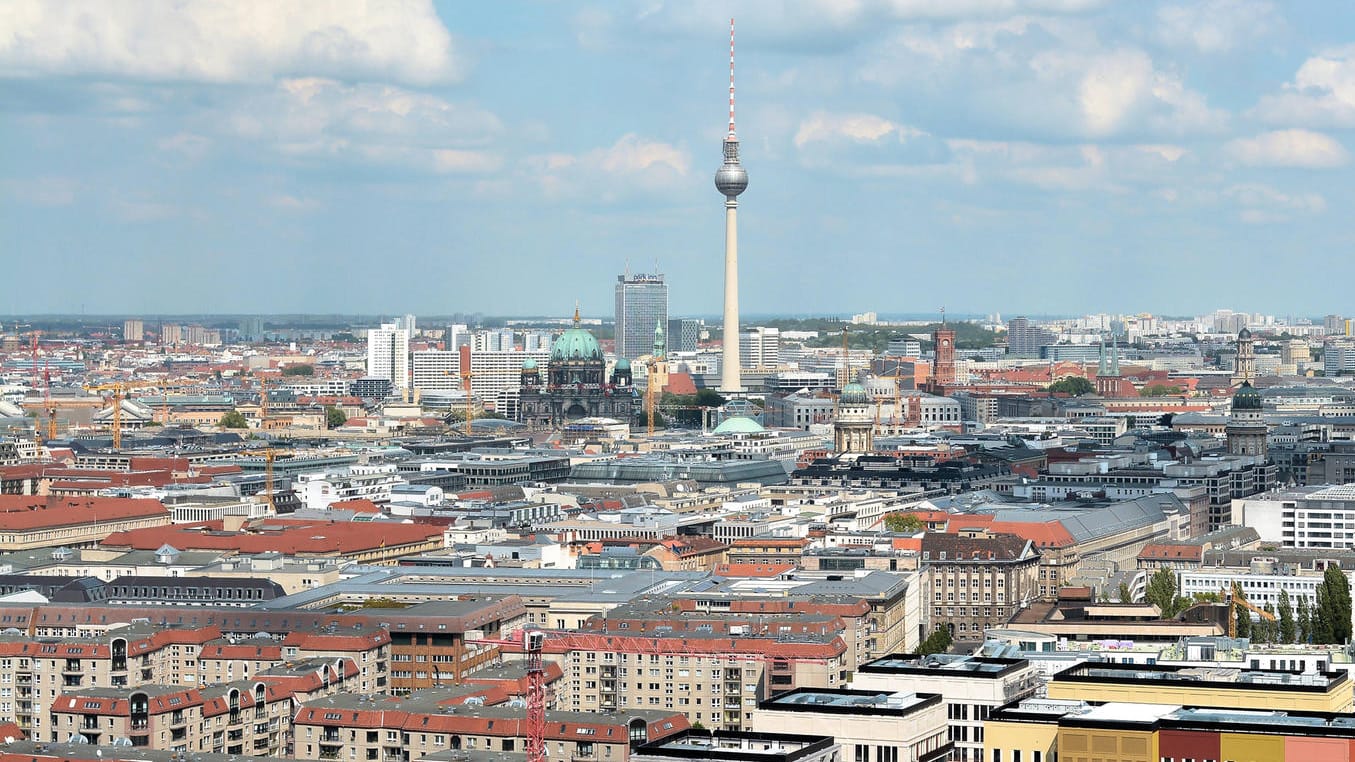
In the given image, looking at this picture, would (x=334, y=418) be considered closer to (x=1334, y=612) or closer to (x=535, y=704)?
(x=1334, y=612)

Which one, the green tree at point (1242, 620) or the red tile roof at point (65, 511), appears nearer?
the green tree at point (1242, 620)

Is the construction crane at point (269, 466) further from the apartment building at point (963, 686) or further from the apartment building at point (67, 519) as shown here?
the apartment building at point (963, 686)

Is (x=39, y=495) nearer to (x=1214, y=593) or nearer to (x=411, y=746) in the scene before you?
(x=1214, y=593)

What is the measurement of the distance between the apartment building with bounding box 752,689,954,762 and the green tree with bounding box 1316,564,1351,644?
2704 centimetres

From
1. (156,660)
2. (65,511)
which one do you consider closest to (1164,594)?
(156,660)

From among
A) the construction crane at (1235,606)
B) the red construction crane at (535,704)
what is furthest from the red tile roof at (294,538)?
the red construction crane at (535,704)

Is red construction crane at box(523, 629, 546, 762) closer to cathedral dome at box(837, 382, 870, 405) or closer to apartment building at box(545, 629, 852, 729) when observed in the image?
apartment building at box(545, 629, 852, 729)

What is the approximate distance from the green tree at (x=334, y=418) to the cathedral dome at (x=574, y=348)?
1724 centimetres

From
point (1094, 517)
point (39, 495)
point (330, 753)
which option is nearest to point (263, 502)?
point (39, 495)

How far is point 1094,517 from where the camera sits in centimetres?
10100

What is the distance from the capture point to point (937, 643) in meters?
73.6

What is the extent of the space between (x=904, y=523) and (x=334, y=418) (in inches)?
3895

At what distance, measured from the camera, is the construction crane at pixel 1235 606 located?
76188 mm

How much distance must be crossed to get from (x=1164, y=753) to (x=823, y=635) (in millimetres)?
23227
